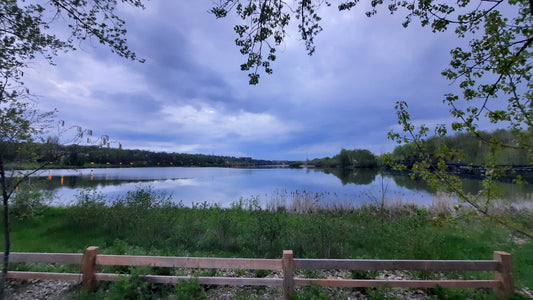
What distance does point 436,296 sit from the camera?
329 centimetres

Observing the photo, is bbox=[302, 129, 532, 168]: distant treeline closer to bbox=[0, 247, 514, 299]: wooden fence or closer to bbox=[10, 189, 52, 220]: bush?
bbox=[0, 247, 514, 299]: wooden fence

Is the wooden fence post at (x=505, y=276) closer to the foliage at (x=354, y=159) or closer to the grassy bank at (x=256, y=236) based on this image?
the grassy bank at (x=256, y=236)

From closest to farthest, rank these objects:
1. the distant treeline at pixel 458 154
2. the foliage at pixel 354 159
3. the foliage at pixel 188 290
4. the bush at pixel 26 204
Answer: the distant treeline at pixel 458 154, the foliage at pixel 188 290, the bush at pixel 26 204, the foliage at pixel 354 159

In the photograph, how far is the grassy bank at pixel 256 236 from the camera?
477cm

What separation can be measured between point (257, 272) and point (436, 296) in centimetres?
286

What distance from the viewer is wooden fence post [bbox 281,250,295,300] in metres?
2.90

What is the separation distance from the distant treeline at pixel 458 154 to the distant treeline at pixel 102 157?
16.7 feet

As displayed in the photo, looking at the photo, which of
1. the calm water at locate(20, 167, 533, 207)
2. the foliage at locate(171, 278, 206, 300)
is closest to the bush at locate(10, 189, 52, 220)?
the calm water at locate(20, 167, 533, 207)

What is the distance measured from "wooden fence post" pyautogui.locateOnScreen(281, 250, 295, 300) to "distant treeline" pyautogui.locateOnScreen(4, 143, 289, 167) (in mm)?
3521

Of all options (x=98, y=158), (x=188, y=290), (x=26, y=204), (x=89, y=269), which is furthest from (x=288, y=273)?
(x=26, y=204)

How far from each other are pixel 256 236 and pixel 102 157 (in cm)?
1145

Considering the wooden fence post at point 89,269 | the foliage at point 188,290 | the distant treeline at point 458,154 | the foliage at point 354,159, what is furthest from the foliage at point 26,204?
the foliage at point 354,159

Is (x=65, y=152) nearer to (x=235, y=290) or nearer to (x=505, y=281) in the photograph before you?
(x=235, y=290)

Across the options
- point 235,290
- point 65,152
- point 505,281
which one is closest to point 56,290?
point 65,152
